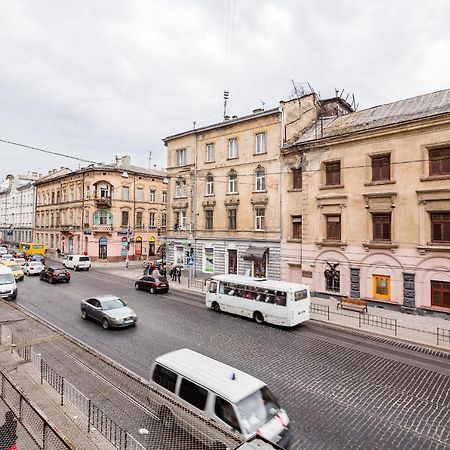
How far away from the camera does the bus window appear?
17609mm

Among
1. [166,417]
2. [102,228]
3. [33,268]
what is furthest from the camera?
[102,228]

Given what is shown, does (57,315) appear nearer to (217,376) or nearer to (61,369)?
(61,369)

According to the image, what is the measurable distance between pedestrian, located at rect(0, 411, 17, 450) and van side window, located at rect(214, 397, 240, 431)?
12.9 feet

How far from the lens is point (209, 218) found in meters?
34.1

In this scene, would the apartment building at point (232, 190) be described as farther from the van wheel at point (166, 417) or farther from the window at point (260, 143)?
the van wheel at point (166, 417)

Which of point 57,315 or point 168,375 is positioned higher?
point 168,375

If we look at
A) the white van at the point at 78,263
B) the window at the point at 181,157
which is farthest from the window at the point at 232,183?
the white van at the point at 78,263

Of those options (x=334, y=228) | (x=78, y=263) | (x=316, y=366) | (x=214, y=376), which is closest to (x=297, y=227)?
(x=334, y=228)

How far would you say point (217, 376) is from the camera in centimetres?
765

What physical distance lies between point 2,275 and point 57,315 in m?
7.09

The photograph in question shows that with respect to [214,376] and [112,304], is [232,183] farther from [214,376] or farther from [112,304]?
[214,376]

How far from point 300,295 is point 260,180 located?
14364 millimetres

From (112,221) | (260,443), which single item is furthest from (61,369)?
(112,221)

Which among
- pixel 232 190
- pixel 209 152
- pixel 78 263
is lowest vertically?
pixel 78 263
